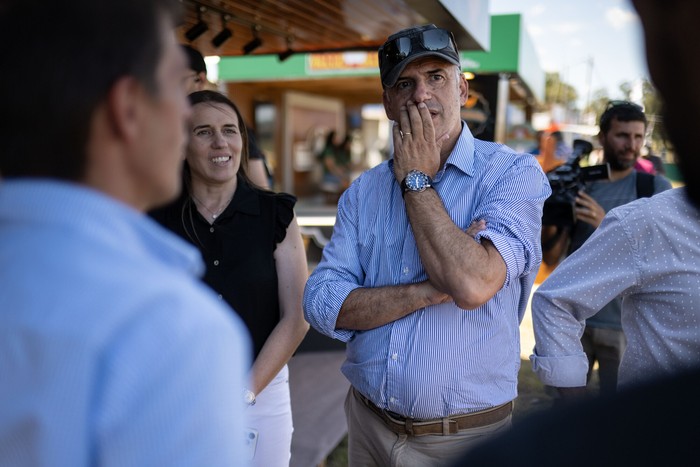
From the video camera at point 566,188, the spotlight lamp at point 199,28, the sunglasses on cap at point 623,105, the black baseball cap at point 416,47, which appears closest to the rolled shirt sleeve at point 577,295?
the black baseball cap at point 416,47

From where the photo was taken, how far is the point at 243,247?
2357 mm

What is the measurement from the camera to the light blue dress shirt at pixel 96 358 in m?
0.67

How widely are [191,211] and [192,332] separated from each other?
1760mm

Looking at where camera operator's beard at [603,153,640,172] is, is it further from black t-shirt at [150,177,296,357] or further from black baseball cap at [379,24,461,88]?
black t-shirt at [150,177,296,357]

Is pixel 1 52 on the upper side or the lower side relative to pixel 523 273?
upper

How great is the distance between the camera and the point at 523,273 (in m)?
1.98

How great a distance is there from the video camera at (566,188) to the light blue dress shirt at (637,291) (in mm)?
1273

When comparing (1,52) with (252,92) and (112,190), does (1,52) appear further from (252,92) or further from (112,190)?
(252,92)

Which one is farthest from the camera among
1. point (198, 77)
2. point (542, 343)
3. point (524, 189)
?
point (198, 77)

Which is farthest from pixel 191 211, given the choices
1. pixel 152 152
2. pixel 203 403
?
pixel 203 403

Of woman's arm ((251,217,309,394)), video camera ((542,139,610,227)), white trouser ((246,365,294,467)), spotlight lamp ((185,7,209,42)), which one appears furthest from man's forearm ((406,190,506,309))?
spotlight lamp ((185,7,209,42))

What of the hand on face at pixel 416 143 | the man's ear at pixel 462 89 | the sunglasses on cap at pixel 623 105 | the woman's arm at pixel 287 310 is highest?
the sunglasses on cap at pixel 623 105

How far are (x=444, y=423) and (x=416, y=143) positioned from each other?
3.02 feet

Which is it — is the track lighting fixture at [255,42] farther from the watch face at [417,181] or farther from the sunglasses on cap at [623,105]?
the watch face at [417,181]
